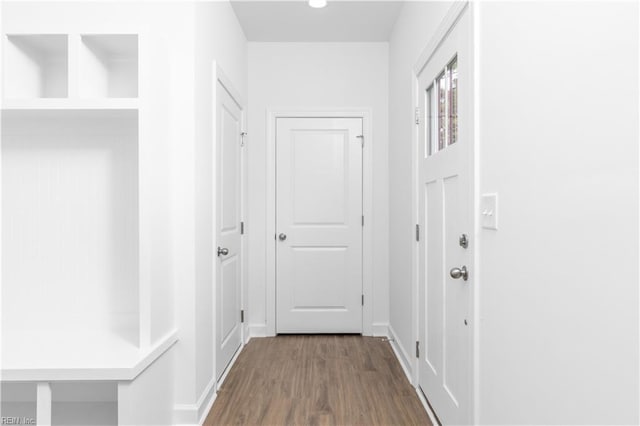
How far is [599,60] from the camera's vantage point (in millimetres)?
860

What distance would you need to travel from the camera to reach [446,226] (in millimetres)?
1921

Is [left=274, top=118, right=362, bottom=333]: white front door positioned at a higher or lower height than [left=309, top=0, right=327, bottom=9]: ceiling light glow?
lower

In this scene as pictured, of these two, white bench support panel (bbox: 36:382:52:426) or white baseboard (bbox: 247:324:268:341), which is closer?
white bench support panel (bbox: 36:382:52:426)

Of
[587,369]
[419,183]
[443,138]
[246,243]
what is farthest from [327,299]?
[587,369]

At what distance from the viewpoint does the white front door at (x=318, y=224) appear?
3545mm

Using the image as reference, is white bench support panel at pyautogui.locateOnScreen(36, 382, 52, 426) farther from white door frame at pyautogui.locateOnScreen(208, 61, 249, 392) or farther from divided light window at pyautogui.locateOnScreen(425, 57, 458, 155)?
divided light window at pyautogui.locateOnScreen(425, 57, 458, 155)

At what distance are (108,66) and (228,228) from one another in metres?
1.27

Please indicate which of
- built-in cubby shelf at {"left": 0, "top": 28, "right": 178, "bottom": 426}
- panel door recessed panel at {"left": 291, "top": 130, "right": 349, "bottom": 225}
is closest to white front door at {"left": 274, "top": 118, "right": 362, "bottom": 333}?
panel door recessed panel at {"left": 291, "top": 130, "right": 349, "bottom": 225}

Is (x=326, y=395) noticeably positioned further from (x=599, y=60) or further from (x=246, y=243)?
(x=599, y=60)

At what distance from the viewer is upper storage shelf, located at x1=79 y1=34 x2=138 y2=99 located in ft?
5.76

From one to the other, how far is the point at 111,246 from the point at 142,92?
2.66 feet

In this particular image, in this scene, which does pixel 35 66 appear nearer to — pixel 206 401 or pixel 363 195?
pixel 206 401

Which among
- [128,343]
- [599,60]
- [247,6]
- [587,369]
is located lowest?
[128,343]

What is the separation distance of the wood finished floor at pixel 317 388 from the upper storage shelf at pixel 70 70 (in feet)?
5.64
